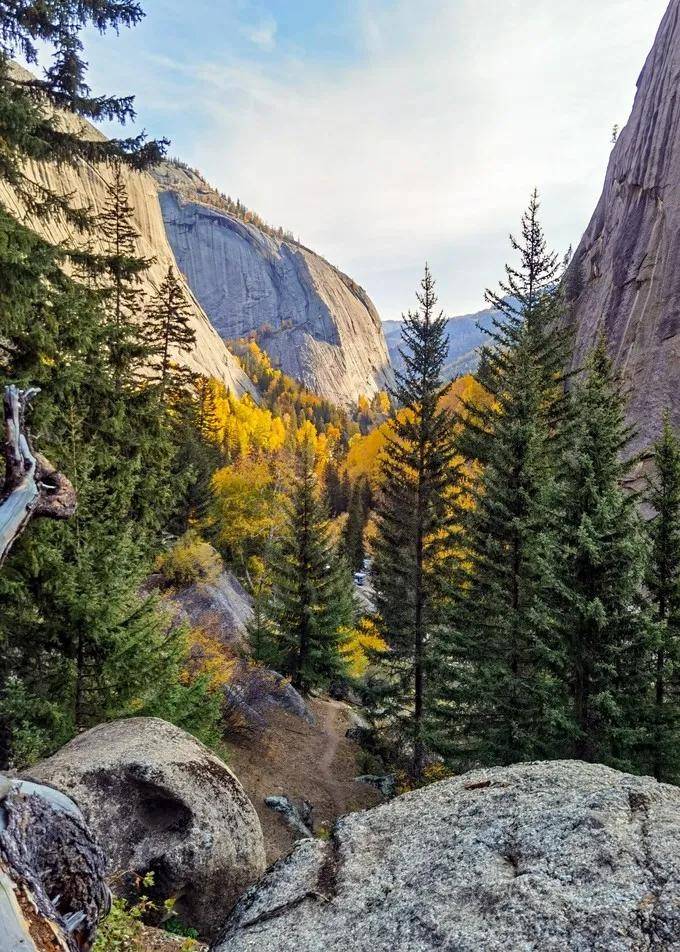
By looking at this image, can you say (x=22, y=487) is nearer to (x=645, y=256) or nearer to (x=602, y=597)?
(x=602, y=597)

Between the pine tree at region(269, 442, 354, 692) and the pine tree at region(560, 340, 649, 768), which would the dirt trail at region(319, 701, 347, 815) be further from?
the pine tree at region(560, 340, 649, 768)

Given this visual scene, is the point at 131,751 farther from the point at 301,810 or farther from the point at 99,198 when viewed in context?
the point at 99,198

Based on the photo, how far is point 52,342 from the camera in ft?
30.4

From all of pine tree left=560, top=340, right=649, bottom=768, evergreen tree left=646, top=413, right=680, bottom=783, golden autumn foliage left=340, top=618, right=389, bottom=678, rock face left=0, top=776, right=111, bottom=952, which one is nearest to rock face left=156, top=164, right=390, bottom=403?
golden autumn foliage left=340, top=618, right=389, bottom=678

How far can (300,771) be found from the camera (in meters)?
17.0

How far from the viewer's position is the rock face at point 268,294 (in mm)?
155000

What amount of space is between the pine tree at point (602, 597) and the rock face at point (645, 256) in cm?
2162

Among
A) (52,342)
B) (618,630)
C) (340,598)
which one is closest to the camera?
(52,342)

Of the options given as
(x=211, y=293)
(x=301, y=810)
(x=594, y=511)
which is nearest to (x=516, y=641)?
(x=594, y=511)

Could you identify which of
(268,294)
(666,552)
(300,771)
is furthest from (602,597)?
(268,294)

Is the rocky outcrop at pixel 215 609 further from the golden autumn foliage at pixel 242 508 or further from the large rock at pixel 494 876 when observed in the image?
the large rock at pixel 494 876

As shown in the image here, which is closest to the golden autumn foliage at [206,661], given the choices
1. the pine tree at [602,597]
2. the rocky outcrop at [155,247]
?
the pine tree at [602,597]

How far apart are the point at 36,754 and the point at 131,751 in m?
1.48

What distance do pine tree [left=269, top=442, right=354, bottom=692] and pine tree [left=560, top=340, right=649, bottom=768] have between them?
12.8 m
